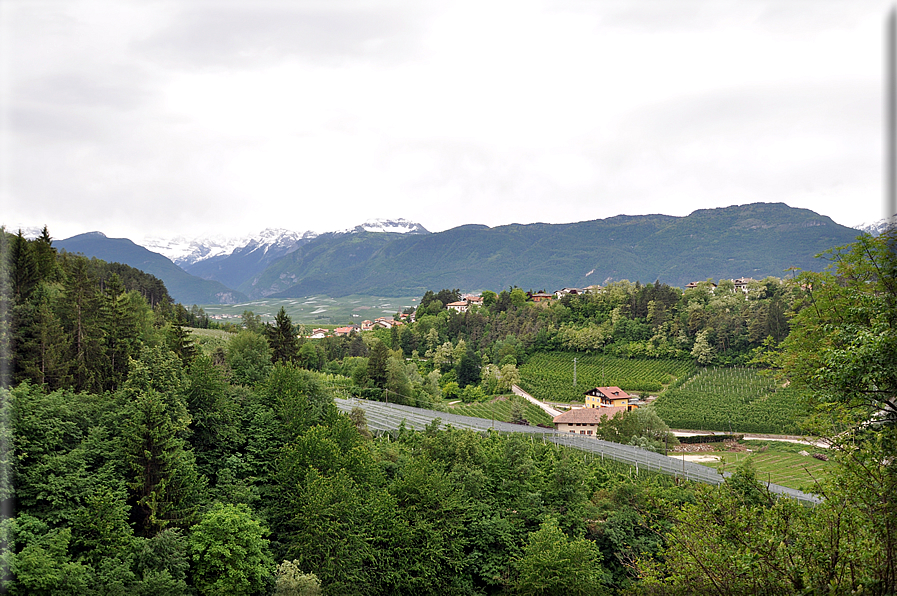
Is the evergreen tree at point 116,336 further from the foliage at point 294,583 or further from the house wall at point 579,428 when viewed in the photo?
the house wall at point 579,428

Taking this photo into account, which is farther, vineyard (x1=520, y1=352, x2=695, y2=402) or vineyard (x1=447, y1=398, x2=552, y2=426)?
vineyard (x1=520, y1=352, x2=695, y2=402)

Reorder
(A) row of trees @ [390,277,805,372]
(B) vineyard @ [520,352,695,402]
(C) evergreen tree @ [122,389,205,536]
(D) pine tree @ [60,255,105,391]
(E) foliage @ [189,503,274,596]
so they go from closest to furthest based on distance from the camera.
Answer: (E) foliage @ [189,503,274,596] → (C) evergreen tree @ [122,389,205,536] → (D) pine tree @ [60,255,105,391] → (B) vineyard @ [520,352,695,402] → (A) row of trees @ [390,277,805,372]

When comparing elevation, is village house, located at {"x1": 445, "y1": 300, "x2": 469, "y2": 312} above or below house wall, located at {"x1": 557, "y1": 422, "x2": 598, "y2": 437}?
above

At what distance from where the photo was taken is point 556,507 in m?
26.9

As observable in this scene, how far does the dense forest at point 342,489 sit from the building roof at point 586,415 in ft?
64.7

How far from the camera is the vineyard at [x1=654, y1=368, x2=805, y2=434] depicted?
54244mm

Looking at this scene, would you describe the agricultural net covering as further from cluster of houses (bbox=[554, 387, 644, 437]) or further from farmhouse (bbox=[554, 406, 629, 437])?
cluster of houses (bbox=[554, 387, 644, 437])

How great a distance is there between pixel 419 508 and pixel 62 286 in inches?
1023

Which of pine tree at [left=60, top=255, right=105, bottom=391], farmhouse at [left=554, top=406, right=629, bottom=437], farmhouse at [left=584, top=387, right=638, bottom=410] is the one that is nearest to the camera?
pine tree at [left=60, top=255, right=105, bottom=391]

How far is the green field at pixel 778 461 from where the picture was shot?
41438 mm

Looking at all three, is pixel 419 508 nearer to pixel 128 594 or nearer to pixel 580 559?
pixel 580 559

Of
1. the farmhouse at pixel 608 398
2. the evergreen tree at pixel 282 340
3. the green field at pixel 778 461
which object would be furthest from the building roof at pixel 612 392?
the evergreen tree at pixel 282 340

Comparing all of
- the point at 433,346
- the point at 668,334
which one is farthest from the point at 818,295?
the point at 433,346

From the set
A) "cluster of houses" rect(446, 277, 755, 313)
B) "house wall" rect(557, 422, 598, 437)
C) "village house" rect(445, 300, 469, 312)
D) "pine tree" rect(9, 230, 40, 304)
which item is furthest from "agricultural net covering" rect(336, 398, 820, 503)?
"village house" rect(445, 300, 469, 312)
